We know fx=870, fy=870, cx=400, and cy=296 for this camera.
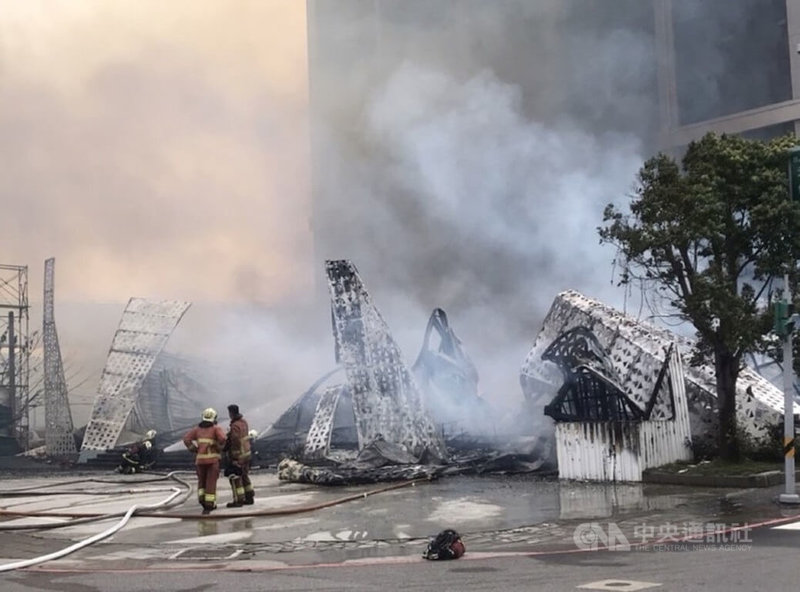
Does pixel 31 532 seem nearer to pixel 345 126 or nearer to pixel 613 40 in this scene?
pixel 345 126

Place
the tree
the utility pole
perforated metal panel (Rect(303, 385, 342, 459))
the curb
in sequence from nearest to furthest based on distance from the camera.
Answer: the utility pole
the curb
the tree
perforated metal panel (Rect(303, 385, 342, 459))

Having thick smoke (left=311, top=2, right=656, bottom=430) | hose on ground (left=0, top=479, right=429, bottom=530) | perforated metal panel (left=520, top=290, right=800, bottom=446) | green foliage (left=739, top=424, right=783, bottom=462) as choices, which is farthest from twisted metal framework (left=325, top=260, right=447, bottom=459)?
thick smoke (left=311, top=2, right=656, bottom=430)

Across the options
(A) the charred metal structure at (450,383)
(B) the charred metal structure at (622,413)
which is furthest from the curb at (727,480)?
(A) the charred metal structure at (450,383)

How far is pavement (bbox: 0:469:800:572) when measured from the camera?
836 centimetres

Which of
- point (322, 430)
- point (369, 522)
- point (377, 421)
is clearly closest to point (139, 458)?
point (322, 430)

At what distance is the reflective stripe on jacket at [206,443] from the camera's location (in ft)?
38.1

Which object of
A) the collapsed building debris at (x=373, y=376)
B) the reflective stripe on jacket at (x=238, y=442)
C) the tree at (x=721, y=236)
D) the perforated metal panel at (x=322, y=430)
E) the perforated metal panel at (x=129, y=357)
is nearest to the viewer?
the reflective stripe on jacket at (x=238, y=442)

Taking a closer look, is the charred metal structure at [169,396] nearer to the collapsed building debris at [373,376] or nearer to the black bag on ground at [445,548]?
the collapsed building debris at [373,376]

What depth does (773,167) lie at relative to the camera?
13648 mm

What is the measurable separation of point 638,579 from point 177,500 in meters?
8.34

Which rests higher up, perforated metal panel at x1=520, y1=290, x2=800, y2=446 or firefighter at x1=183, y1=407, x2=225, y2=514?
perforated metal panel at x1=520, y1=290, x2=800, y2=446

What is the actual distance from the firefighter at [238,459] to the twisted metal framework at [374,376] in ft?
17.1

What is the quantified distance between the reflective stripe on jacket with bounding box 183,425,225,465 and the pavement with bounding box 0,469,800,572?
2.43ft

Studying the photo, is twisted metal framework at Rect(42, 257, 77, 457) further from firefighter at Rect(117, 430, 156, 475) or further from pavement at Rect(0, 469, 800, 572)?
pavement at Rect(0, 469, 800, 572)
